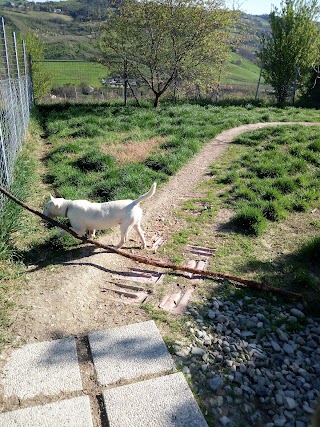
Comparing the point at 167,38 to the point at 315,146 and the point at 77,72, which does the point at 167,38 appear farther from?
the point at 315,146

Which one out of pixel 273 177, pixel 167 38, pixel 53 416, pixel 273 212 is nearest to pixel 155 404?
pixel 53 416

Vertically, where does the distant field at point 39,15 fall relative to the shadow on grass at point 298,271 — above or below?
above

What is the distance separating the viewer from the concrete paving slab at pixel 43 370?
113 inches

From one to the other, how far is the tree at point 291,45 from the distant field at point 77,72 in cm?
965

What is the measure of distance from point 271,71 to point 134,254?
19.5m

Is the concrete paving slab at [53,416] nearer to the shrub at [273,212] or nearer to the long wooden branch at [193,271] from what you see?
the long wooden branch at [193,271]

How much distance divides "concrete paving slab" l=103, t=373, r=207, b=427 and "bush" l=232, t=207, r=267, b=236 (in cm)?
315

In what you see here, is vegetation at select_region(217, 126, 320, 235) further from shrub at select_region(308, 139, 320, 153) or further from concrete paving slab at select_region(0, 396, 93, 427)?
concrete paving slab at select_region(0, 396, 93, 427)

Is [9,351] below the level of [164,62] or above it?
below

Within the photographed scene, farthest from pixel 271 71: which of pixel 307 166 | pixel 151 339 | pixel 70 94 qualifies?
pixel 151 339

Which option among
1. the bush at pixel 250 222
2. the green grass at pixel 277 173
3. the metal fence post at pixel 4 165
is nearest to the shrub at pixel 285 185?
the green grass at pixel 277 173

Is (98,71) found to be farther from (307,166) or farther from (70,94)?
(307,166)

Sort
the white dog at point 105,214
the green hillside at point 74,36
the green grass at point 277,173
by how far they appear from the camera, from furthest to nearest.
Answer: the green hillside at point 74,36
the green grass at point 277,173
the white dog at point 105,214

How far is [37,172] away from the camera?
812 cm
